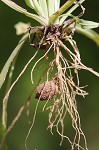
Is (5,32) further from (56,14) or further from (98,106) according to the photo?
(56,14)

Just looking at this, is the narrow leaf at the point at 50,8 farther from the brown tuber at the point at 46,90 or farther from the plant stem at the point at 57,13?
the brown tuber at the point at 46,90

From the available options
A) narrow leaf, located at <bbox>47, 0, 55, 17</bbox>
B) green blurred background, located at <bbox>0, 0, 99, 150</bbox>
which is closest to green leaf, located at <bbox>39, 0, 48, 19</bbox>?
narrow leaf, located at <bbox>47, 0, 55, 17</bbox>

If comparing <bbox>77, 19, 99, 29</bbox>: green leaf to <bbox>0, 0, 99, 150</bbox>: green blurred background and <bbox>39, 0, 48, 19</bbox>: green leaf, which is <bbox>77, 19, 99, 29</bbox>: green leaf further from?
<bbox>0, 0, 99, 150</bbox>: green blurred background

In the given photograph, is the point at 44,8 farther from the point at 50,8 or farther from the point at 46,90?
the point at 46,90

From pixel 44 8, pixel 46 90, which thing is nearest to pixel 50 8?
pixel 44 8

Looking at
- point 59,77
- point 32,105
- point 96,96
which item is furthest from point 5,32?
point 59,77

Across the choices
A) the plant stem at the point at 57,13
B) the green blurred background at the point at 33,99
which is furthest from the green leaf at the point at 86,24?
the green blurred background at the point at 33,99

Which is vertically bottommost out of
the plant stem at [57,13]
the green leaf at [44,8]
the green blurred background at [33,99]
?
the plant stem at [57,13]

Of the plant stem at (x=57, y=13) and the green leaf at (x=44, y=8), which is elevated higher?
the green leaf at (x=44, y=8)

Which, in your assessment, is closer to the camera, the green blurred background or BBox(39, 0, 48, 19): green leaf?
BBox(39, 0, 48, 19): green leaf
